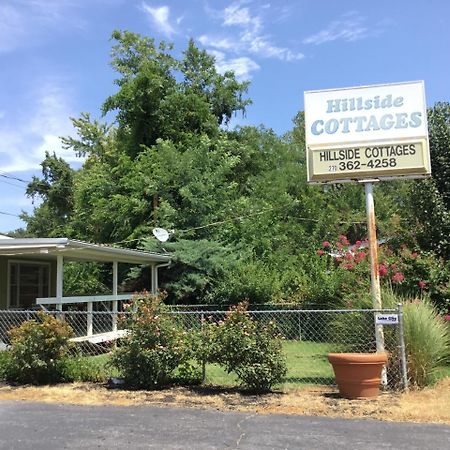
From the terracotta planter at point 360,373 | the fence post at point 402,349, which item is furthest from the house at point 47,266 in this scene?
the fence post at point 402,349

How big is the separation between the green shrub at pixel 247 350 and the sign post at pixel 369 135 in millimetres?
2481

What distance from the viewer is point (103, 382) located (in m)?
8.85

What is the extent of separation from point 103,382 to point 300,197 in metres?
23.3

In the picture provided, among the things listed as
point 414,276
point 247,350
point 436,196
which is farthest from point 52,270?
point 436,196

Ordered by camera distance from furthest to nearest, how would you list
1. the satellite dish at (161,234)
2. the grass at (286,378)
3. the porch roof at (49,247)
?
the satellite dish at (161,234) < the porch roof at (49,247) < the grass at (286,378)

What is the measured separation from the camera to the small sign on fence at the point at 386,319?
7.89 metres

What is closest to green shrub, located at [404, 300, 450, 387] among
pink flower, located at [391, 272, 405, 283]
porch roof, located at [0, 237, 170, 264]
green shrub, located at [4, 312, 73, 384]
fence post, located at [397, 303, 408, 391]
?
fence post, located at [397, 303, 408, 391]

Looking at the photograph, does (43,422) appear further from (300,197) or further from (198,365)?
(300,197)

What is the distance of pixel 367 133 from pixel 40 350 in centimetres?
649

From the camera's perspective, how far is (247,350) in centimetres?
788

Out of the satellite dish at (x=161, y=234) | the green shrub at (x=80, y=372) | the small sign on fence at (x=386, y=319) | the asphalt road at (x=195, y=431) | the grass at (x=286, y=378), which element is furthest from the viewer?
the satellite dish at (x=161, y=234)

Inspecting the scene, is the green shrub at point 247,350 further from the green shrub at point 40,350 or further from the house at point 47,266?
the house at point 47,266

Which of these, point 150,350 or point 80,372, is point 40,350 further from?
point 150,350

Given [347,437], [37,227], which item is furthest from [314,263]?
[37,227]
